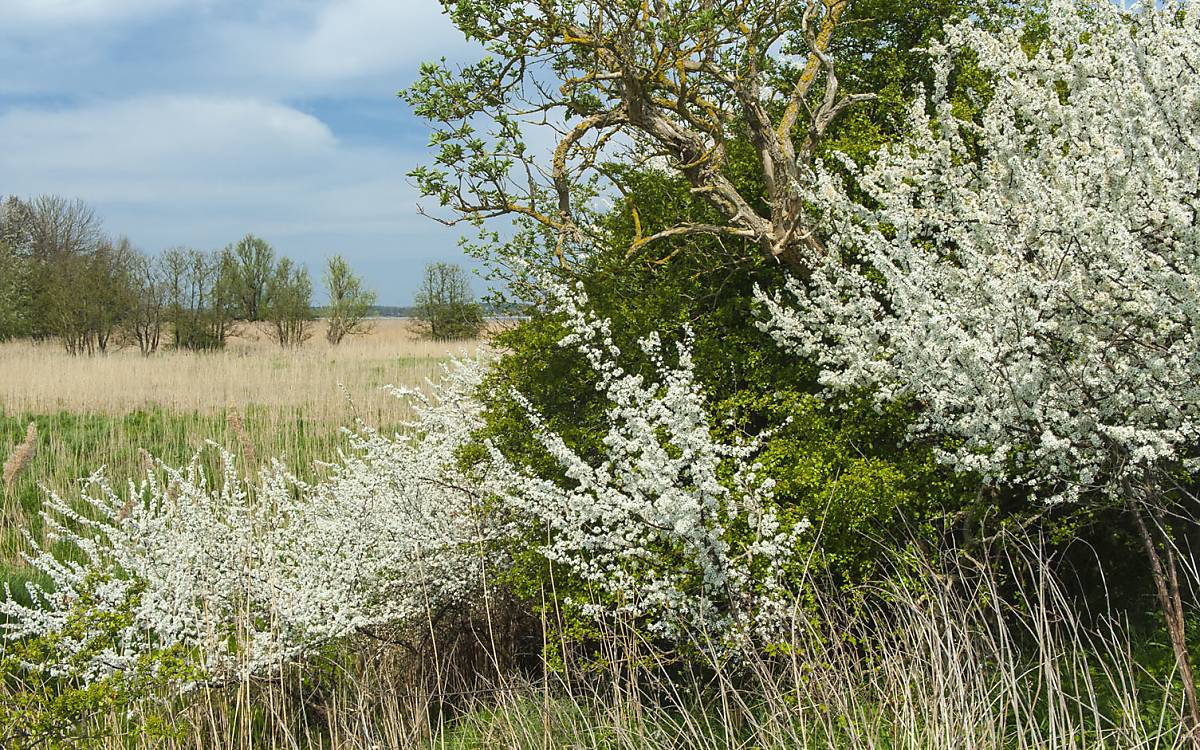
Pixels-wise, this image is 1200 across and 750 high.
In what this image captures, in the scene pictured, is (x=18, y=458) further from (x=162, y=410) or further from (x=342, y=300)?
(x=342, y=300)

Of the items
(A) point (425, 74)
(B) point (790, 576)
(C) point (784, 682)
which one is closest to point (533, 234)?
(A) point (425, 74)

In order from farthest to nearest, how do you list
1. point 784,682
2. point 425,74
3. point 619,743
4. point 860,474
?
point 425,74
point 860,474
point 784,682
point 619,743

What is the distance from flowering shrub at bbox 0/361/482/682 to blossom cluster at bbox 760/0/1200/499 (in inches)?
109

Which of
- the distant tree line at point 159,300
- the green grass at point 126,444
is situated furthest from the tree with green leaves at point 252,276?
the green grass at point 126,444

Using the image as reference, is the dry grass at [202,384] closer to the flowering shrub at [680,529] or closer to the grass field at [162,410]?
the grass field at [162,410]

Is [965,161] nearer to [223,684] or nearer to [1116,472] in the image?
[1116,472]

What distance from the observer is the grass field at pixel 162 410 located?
9.88 metres

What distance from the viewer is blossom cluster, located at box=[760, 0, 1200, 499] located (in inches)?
144

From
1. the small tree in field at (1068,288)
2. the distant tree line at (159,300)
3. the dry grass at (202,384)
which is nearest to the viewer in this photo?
the small tree in field at (1068,288)

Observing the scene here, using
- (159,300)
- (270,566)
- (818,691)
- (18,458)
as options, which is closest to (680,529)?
(818,691)

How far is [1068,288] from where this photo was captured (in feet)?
13.0

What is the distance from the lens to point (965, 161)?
5801 mm

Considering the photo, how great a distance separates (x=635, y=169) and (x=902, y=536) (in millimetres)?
3328

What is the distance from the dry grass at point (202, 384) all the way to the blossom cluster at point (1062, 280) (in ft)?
28.5
